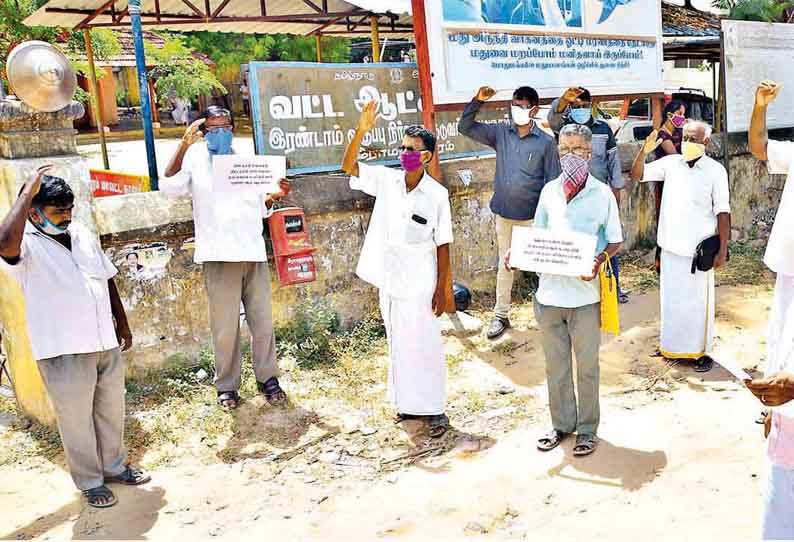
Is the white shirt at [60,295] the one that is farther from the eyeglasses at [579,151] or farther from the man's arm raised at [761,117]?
the man's arm raised at [761,117]

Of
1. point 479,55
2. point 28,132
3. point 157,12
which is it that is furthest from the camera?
point 157,12

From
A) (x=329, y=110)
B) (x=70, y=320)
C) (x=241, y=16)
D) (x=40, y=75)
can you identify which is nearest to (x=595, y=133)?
(x=329, y=110)

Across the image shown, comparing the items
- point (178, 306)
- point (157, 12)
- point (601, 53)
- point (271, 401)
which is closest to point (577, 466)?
point (271, 401)

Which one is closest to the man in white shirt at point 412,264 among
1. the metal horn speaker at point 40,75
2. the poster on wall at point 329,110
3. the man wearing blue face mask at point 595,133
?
the poster on wall at point 329,110

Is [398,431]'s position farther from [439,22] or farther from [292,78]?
[439,22]

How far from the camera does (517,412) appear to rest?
5051 mm

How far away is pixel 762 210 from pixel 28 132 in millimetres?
8904

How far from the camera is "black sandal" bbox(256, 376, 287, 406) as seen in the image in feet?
17.1

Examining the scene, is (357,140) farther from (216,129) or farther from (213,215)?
(213,215)

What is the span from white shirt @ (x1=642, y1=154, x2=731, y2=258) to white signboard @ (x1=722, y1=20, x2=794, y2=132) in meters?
4.65

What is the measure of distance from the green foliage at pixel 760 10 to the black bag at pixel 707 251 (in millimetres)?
A: 7393

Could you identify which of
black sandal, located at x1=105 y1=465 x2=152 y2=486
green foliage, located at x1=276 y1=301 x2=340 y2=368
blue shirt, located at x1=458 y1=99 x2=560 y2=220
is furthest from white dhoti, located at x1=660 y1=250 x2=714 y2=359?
black sandal, located at x1=105 y1=465 x2=152 y2=486

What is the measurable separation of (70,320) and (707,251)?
406 centimetres

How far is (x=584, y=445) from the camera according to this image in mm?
4301
